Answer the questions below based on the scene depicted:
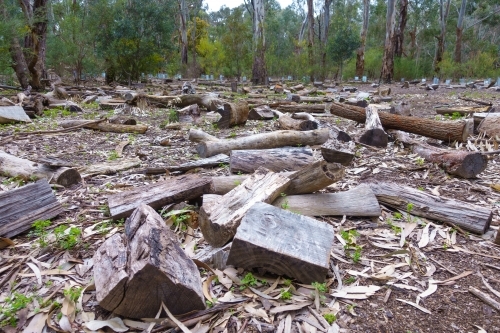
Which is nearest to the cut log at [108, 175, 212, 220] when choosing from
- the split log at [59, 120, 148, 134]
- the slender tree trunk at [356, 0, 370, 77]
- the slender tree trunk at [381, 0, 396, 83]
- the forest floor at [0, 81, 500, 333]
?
the forest floor at [0, 81, 500, 333]

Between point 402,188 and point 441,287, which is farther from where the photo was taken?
point 402,188

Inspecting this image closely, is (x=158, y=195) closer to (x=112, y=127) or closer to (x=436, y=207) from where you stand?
(x=436, y=207)

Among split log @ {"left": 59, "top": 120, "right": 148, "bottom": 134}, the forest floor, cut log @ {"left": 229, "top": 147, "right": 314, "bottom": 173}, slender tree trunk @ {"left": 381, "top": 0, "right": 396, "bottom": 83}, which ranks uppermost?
slender tree trunk @ {"left": 381, "top": 0, "right": 396, "bottom": 83}

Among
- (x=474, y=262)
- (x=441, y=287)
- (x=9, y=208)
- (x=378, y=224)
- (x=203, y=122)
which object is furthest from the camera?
(x=203, y=122)

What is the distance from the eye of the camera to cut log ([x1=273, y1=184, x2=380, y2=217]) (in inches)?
116

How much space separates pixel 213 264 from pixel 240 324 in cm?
51

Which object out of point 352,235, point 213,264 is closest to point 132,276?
point 213,264

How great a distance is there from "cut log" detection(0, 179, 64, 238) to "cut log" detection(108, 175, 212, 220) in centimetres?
48

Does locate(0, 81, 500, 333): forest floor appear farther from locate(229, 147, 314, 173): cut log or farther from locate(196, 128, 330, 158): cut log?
locate(196, 128, 330, 158): cut log

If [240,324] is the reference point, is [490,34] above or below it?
above

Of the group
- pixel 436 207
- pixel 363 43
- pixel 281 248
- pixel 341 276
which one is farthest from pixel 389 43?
pixel 281 248

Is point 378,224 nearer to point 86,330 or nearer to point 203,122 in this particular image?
point 86,330

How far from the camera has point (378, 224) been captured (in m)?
2.93

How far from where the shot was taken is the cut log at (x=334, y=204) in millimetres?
2949
